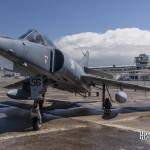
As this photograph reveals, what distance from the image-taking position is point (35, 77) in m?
12.7

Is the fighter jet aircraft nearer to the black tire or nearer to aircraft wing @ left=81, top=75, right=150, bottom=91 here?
the black tire

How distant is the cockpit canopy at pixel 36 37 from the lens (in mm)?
12131

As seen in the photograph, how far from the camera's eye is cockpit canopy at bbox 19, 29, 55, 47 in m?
12.1

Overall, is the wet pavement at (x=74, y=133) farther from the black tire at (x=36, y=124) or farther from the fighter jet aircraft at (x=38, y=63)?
the fighter jet aircraft at (x=38, y=63)

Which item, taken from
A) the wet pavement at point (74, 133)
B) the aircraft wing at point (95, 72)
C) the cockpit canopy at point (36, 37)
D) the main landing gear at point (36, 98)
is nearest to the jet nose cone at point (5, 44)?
the cockpit canopy at point (36, 37)

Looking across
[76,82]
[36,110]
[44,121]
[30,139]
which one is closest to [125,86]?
[76,82]

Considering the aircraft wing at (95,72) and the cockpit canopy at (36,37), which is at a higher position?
the cockpit canopy at (36,37)

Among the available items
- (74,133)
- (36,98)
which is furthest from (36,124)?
(74,133)

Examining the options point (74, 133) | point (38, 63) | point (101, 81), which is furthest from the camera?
point (101, 81)

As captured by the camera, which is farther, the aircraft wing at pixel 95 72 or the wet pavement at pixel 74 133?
the aircraft wing at pixel 95 72

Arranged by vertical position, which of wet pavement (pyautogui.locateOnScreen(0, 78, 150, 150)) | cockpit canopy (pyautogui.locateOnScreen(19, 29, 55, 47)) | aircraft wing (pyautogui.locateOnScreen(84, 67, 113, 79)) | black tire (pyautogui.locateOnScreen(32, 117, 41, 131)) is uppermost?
cockpit canopy (pyautogui.locateOnScreen(19, 29, 55, 47))

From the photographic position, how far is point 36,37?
41.2ft

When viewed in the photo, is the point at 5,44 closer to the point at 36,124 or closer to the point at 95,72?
the point at 36,124

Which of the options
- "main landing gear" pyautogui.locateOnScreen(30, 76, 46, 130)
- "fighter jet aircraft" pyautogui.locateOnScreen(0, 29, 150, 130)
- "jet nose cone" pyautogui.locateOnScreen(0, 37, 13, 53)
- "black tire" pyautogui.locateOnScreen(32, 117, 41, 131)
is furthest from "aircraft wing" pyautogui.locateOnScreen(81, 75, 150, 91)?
"jet nose cone" pyautogui.locateOnScreen(0, 37, 13, 53)
